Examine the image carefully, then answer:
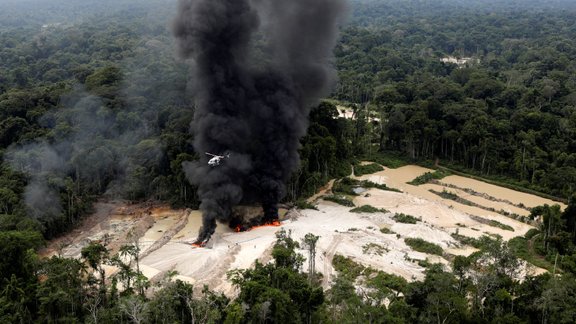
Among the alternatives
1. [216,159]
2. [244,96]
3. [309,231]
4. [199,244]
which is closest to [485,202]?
[309,231]

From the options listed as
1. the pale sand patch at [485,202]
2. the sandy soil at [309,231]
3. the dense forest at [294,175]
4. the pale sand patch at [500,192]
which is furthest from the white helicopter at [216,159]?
the pale sand patch at [500,192]

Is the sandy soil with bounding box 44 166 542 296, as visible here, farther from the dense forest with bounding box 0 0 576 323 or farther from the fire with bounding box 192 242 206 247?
the dense forest with bounding box 0 0 576 323

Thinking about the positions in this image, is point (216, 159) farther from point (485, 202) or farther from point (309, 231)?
point (485, 202)

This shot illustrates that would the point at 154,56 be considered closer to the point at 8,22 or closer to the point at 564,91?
the point at 564,91

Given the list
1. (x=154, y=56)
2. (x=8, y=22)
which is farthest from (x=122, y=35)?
(x=8, y=22)

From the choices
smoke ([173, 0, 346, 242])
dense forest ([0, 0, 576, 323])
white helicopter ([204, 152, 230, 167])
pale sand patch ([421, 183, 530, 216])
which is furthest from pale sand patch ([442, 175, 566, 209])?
white helicopter ([204, 152, 230, 167])

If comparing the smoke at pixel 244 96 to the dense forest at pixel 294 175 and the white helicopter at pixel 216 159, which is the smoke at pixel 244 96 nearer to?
the white helicopter at pixel 216 159
